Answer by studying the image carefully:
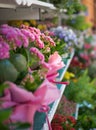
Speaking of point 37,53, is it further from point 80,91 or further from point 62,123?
point 80,91

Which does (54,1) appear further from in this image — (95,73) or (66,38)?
(95,73)

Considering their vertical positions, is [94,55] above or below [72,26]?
below

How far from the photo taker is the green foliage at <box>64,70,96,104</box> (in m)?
3.03

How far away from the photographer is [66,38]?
10.3 ft

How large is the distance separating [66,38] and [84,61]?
7.47ft

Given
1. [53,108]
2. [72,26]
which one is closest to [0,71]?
[53,108]

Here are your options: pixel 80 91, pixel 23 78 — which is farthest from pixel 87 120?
pixel 23 78

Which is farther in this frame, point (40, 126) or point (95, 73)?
point (95, 73)

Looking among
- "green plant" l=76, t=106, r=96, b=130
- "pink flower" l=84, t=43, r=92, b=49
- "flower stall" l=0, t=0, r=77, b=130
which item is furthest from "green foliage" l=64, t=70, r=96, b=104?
"pink flower" l=84, t=43, r=92, b=49

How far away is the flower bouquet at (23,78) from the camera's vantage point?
107 centimetres

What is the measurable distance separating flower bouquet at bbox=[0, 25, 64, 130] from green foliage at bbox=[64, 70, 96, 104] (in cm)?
153

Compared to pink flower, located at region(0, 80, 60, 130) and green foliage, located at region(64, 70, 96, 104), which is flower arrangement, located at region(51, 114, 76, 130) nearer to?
green foliage, located at region(64, 70, 96, 104)

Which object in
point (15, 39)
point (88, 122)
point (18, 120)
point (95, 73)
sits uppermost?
point (15, 39)

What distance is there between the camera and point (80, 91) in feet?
10.4
